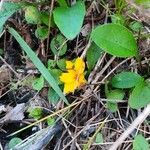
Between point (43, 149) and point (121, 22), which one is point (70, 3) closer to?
point (121, 22)

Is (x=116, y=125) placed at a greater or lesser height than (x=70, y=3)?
lesser

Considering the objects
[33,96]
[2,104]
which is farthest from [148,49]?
[2,104]

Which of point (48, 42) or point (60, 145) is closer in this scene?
point (60, 145)

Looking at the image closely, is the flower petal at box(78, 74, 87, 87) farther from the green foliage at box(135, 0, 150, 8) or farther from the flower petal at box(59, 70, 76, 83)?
the green foliage at box(135, 0, 150, 8)

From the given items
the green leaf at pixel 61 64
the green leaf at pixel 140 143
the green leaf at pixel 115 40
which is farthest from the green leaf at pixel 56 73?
the green leaf at pixel 140 143

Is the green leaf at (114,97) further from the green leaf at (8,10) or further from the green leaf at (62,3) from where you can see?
the green leaf at (8,10)

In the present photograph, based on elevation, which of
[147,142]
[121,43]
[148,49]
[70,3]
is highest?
[70,3]

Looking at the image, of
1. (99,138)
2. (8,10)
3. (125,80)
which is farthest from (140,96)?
(8,10)
